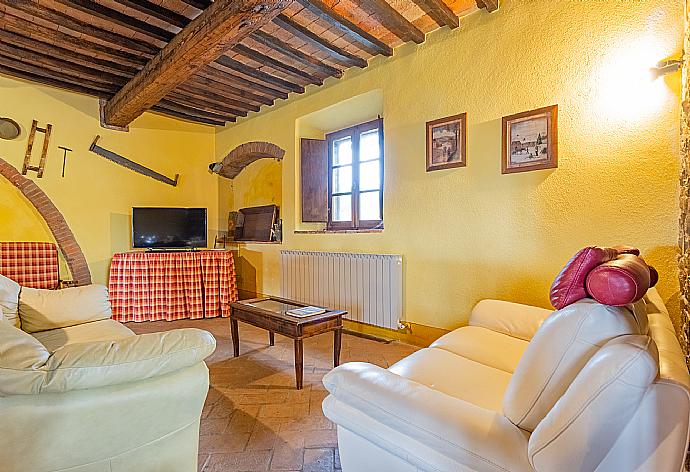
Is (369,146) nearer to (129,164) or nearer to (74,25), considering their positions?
(74,25)

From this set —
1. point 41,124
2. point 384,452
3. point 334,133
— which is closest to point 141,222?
point 41,124

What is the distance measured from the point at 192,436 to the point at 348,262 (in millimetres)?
2491

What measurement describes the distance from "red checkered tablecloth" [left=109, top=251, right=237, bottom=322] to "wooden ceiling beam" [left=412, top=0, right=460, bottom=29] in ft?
12.1

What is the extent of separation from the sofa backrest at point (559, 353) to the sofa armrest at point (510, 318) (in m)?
1.19

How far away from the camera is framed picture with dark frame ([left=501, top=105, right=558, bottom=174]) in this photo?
8.16 ft

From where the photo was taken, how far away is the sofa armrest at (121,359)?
3.57 ft

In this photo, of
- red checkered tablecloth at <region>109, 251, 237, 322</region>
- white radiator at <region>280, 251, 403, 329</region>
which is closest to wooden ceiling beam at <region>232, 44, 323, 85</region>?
white radiator at <region>280, 251, 403, 329</region>

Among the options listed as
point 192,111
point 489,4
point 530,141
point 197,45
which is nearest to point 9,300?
point 197,45

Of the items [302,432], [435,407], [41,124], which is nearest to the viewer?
[435,407]

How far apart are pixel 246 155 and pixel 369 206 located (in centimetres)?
227

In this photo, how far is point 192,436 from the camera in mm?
1401

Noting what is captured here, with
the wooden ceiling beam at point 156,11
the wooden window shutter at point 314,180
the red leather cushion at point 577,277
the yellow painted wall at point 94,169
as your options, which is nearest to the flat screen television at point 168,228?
the yellow painted wall at point 94,169

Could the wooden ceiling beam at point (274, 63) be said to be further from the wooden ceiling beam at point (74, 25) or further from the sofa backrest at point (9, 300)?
the sofa backrest at point (9, 300)

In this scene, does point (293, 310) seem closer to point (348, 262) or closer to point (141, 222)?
point (348, 262)
